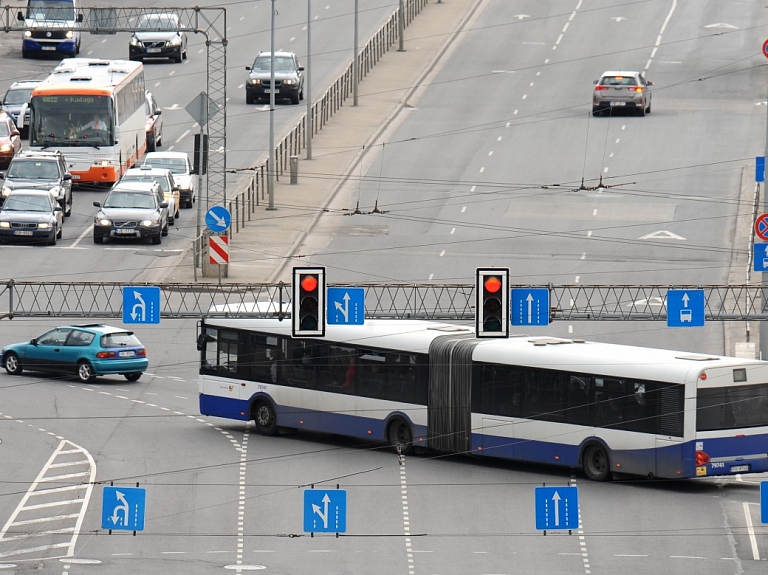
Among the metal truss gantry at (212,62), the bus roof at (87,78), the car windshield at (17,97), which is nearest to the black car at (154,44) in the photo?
the metal truss gantry at (212,62)

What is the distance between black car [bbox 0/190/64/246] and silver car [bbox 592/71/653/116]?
24.3 meters

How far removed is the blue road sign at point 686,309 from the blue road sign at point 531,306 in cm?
262

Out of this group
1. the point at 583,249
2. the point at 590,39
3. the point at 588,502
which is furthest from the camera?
the point at 590,39

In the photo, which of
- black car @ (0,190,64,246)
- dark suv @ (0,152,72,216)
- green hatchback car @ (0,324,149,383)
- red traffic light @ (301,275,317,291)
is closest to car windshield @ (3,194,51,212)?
black car @ (0,190,64,246)

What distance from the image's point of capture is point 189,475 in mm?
39062

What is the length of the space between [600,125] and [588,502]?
41.5 meters

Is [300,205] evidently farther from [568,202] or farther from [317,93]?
[317,93]

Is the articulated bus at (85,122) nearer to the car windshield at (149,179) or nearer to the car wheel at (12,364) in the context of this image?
the car windshield at (149,179)

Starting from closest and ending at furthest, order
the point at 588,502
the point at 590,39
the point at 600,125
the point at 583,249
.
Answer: the point at 588,502
the point at 583,249
the point at 600,125
the point at 590,39

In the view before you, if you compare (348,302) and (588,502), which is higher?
(348,302)

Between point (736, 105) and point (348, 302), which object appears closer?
point (348, 302)

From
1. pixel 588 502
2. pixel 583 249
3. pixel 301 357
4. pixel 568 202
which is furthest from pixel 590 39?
pixel 588 502

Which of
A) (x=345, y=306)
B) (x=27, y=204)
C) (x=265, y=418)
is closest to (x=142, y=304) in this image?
(x=265, y=418)

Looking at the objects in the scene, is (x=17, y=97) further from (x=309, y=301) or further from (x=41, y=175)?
(x=309, y=301)
